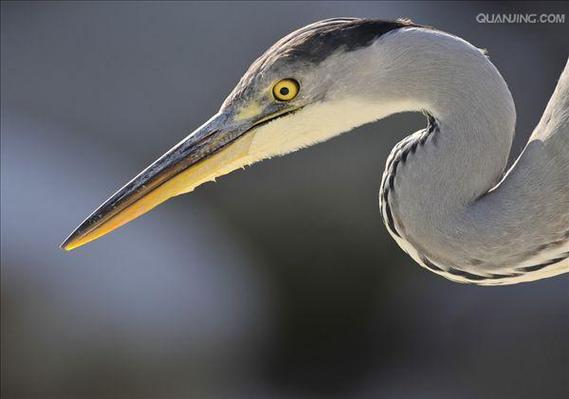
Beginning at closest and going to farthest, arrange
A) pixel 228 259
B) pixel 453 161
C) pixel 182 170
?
pixel 453 161, pixel 182 170, pixel 228 259

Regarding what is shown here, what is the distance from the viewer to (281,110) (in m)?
1.26

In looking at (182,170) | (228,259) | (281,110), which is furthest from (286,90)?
(228,259)

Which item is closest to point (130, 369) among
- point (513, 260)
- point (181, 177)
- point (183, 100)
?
point (183, 100)

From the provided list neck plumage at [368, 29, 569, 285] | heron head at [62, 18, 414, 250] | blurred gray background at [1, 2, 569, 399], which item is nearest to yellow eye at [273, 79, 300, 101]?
heron head at [62, 18, 414, 250]

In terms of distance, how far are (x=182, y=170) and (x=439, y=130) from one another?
339 mm

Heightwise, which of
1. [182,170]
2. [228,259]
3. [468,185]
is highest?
[228,259]

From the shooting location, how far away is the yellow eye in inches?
49.1

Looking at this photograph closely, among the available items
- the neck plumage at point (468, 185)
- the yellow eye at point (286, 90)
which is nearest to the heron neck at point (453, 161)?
the neck plumage at point (468, 185)

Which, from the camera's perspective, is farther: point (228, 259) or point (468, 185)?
point (228, 259)

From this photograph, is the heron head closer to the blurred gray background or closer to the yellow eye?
the yellow eye

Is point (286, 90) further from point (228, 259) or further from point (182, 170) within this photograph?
point (228, 259)

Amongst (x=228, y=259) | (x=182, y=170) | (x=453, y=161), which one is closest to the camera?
(x=453, y=161)

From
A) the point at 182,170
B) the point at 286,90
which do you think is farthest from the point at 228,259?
the point at 286,90

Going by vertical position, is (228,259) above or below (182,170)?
above
